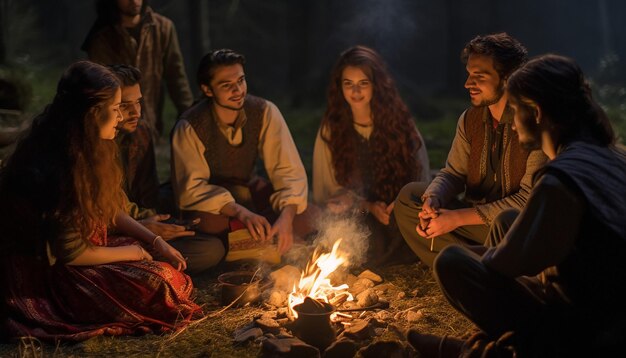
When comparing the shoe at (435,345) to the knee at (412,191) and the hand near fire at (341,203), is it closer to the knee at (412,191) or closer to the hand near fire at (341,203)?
the knee at (412,191)

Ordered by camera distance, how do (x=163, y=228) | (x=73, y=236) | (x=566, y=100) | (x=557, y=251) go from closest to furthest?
(x=557, y=251), (x=566, y=100), (x=73, y=236), (x=163, y=228)

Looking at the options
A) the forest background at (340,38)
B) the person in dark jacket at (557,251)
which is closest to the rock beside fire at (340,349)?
the person in dark jacket at (557,251)

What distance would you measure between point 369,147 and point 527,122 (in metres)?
2.76

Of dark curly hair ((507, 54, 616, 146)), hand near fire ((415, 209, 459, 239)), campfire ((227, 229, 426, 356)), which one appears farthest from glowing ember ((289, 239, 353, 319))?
dark curly hair ((507, 54, 616, 146))

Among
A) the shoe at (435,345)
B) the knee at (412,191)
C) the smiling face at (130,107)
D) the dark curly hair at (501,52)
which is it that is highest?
the dark curly hair at (501,52)

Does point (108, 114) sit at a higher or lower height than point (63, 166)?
higher

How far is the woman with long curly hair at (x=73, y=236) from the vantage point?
4254 mm

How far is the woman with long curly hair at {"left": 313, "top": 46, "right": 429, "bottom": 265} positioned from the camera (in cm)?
597

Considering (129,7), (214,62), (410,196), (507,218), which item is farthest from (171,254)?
(129,7)

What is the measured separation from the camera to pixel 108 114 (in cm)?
444

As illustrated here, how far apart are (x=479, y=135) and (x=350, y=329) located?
1804mm

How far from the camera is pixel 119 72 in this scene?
217 inches

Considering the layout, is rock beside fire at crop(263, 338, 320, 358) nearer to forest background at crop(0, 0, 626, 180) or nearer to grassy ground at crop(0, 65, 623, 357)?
grassy ground at crop(0, 65, 623, 357)

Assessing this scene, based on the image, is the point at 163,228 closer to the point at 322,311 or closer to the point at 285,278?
the point at 285,278
